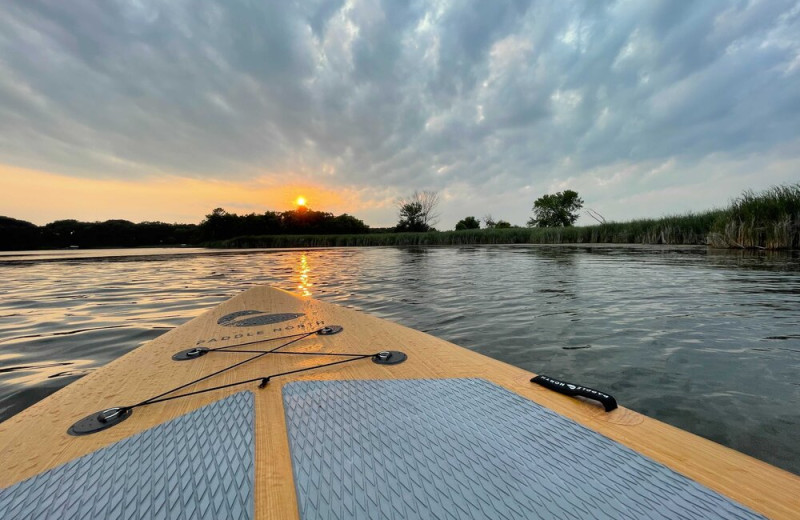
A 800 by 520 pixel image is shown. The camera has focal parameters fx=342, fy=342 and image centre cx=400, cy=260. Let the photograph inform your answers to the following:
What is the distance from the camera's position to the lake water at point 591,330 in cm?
159

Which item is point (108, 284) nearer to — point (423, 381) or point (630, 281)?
point (423, 381)

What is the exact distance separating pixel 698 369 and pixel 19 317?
5.95m

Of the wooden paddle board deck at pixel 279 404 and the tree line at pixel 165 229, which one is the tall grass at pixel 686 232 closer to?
the wooden paddle board deck at pixel 279 404

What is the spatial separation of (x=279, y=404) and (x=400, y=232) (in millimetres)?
37020

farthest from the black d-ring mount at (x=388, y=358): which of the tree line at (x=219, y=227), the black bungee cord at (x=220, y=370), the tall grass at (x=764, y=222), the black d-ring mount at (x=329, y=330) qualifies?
the tree line at (x=219, y=227)

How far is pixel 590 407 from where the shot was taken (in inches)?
45.7

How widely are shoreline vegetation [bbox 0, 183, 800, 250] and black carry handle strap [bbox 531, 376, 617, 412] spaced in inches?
534

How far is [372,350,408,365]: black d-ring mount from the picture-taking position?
5.27ft

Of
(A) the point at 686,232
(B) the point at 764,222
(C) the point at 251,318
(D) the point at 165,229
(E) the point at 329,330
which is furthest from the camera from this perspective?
(D) the point at 165,229

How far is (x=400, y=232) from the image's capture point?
3803 centimetres

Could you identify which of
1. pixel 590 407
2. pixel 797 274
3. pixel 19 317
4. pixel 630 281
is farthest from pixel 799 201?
pixel 19 317

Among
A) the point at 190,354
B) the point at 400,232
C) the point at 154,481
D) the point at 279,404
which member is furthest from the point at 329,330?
the point at 400,232

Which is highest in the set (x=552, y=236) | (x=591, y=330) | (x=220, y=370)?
(x=552, y=236)

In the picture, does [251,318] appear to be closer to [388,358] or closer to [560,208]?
[388,358]
